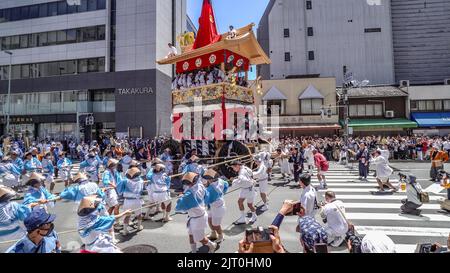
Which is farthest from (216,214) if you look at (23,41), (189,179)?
(23,41)

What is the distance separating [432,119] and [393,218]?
28.7 meters

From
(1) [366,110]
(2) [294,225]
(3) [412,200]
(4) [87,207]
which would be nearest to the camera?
(4) [87,207]

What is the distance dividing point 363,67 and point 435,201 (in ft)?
105

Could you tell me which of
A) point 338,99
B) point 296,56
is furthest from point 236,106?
point 296,56

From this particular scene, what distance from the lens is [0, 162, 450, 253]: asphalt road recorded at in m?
5.74

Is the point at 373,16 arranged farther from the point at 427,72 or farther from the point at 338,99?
the point at 338,99

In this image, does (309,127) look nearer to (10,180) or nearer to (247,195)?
(247,195)

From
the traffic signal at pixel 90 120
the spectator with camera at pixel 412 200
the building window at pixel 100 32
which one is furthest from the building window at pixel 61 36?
the spectator with camera at pixel 412 200

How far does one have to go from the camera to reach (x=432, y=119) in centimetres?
2912

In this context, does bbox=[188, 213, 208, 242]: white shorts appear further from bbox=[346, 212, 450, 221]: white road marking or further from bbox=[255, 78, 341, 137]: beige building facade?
bbox=[255, 78, 341, 137]: beige building facade

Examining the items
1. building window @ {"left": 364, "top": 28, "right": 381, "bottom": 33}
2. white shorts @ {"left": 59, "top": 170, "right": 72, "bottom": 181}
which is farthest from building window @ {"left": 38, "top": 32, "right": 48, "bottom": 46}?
building window @ {"left": 364, "top": 28, "right": 381, "bottom": 33}

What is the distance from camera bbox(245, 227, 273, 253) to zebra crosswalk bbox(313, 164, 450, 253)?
403cm

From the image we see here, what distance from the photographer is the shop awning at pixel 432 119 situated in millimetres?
28500

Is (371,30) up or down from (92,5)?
down
